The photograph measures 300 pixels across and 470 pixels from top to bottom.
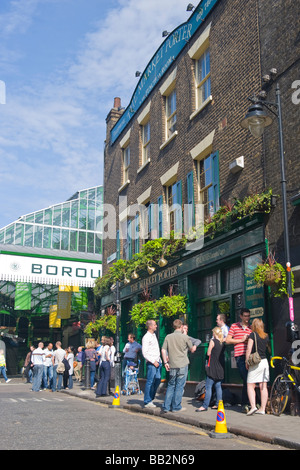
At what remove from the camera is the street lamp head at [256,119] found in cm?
950

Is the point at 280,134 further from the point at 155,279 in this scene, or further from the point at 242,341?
the point at 155,279

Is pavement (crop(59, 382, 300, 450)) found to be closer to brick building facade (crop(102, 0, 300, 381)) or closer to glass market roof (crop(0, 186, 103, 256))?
brick building facade (crop(102, 0, 300, 381))

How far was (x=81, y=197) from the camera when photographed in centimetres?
3816

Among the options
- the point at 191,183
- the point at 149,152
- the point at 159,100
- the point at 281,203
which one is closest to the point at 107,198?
the point at 149,152

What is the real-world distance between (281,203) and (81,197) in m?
28.7

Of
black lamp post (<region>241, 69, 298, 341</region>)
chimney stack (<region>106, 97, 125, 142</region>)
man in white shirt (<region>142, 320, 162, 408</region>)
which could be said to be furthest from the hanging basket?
chimney stack (<region>106, 97, 125, 142</region>)

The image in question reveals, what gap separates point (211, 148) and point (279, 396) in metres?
7.29

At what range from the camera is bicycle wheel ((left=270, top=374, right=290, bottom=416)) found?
350 inches

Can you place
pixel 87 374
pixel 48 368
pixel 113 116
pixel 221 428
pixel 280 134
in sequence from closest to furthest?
pixel 221 428, pixel 280 134, pixel 87 374, pixel 48 368, pixel 113 116

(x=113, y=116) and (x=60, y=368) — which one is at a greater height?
(x=113, y=116)

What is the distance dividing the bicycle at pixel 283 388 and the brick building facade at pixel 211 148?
1.49 m

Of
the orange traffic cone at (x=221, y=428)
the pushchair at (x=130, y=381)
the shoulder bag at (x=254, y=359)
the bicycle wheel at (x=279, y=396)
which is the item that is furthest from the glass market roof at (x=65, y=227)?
the orange traffic cone at (x=221, y=428)

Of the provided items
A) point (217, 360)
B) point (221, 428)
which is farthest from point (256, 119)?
point (221, 428)

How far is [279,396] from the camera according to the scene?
901 centimetres
